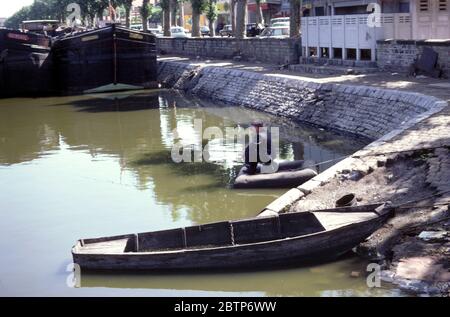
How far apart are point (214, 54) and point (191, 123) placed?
12.5 metres

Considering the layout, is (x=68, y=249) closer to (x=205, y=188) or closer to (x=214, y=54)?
(x=205, y=188)

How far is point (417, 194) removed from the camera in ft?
31.1

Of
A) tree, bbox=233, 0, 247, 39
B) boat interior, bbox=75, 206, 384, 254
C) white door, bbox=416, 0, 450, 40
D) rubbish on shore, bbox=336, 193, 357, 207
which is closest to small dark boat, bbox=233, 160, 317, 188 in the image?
rubbish on shore, bbox=336, 193, 357, 207

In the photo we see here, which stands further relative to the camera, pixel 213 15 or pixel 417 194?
pixel 213 15

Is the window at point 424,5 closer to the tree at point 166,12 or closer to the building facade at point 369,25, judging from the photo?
the building facade at point 369,25

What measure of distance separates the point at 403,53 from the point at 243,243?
12.2m

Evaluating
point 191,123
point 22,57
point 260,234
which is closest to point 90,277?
point 260,234

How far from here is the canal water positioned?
325 inches

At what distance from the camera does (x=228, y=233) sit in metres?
8.84

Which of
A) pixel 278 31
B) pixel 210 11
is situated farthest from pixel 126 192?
pixel 210 11

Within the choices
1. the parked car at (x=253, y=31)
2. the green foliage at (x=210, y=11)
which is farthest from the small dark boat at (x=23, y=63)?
the parked car at (x=253, y=31)

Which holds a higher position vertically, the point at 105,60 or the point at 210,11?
the point at 210,11

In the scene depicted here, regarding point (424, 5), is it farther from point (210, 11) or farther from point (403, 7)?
point (210, 11)
